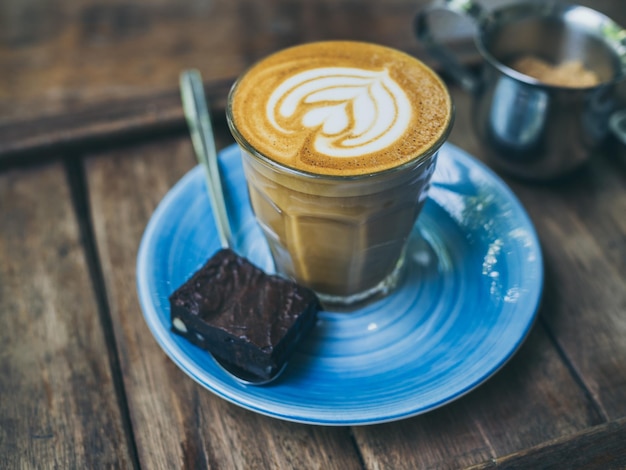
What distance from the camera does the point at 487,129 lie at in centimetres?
113

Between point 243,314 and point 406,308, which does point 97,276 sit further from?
point 406,308

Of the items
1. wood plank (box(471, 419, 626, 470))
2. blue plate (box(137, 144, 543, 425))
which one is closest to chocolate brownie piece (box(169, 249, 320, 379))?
blue plate (box(137, 144, 543, 425))

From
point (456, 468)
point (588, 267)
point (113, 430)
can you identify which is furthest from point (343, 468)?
point (588, 267)

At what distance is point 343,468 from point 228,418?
0.52 ft

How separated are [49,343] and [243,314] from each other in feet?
1.00

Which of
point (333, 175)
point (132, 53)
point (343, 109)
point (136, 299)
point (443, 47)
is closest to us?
point (333, 175)

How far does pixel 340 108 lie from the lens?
33.5 inches

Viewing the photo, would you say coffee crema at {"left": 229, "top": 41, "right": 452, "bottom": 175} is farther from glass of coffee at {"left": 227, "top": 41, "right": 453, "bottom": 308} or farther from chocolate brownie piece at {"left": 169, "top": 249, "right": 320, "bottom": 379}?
chocolate brownie piece at {"left": 169, "top": 249, "right": 320, "bottom": 379}

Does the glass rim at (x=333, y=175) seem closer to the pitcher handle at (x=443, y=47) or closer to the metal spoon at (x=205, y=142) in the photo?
the metal spoon at (x=205, y=142)

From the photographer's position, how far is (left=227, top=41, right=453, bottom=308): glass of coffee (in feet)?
2.57

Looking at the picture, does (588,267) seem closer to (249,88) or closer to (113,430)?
(249,88)

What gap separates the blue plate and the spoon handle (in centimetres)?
2

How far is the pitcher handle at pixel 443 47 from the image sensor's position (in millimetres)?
1134

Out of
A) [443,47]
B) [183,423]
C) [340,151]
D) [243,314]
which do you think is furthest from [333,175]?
[443,47]
